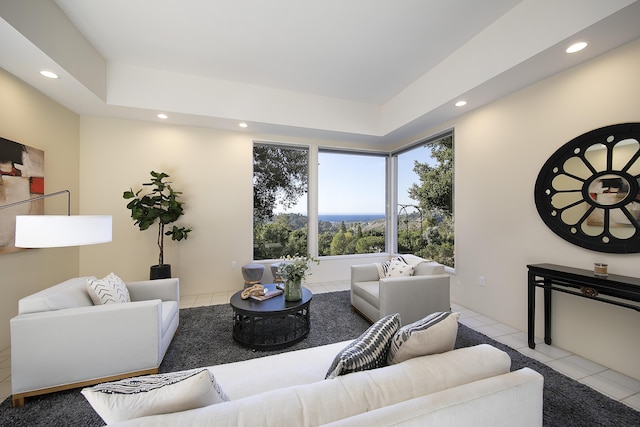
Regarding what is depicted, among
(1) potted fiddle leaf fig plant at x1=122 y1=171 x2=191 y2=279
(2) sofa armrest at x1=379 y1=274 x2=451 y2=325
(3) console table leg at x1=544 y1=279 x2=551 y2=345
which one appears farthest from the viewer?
(1) potted fiddle leaf fig plant at x1=122 y1=171 x2=191 y2=279

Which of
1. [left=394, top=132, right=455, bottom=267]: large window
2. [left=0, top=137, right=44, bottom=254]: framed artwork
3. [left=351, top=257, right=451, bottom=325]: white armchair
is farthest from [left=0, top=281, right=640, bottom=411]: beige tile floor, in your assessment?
[left=0, top=137, right=44, bottom=254]: framed artwork

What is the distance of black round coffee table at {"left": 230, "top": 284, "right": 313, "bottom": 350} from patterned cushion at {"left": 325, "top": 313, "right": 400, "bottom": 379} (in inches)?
52.9

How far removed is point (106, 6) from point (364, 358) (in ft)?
11.9

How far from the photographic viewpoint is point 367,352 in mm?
1199

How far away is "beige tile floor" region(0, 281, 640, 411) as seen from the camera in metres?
1.94

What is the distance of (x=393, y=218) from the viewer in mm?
5418

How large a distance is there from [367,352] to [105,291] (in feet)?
7.52

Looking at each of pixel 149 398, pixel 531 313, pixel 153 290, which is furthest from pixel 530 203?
pixel 153 290

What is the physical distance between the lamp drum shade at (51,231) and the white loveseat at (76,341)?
0.87 meters

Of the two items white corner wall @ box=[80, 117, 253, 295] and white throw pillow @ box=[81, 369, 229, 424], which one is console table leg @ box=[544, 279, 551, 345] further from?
white corner wall @ box=[80, 117, 253, 295]

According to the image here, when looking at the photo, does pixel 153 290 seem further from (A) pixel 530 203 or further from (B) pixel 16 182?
(A) pixel 530 203

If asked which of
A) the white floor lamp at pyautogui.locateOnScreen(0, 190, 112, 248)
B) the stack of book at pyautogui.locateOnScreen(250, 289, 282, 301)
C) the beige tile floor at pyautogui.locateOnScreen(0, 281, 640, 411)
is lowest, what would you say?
the beige tile floor at pyautogui.locateOnScreen(0, 281, 640, 411)

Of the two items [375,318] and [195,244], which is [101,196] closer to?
[195,244]

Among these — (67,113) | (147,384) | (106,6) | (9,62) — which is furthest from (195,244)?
(147,384)
